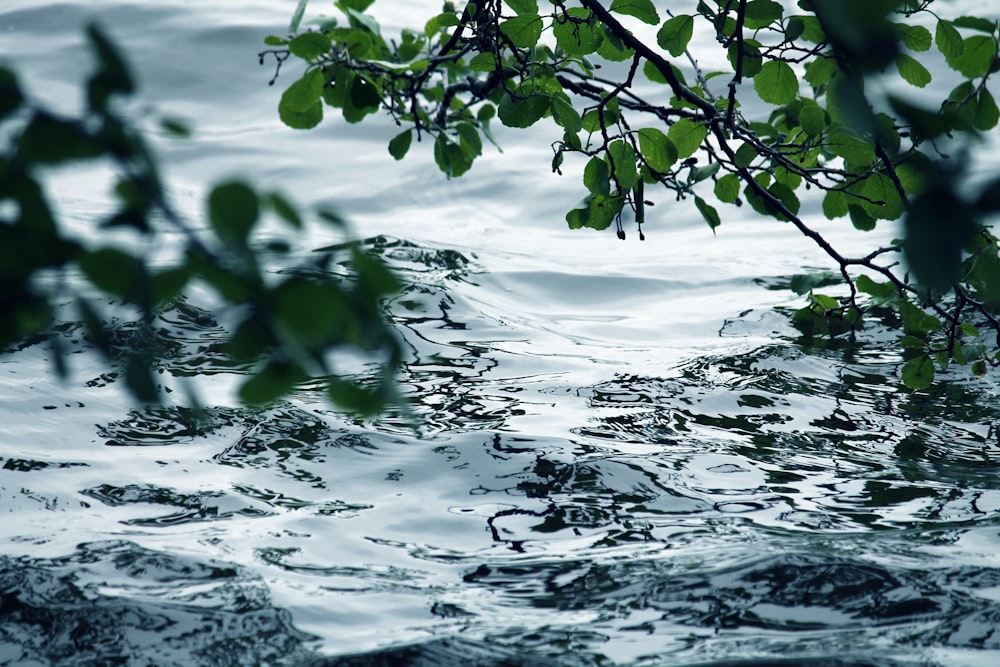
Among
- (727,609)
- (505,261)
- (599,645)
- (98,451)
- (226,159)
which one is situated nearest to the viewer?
(599,645)

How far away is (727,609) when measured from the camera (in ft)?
6.11

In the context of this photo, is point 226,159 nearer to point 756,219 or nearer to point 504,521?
point 756,219

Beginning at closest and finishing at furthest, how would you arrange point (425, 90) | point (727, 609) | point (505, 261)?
point (727, 609) < point (425, 90) < point (505, 261)

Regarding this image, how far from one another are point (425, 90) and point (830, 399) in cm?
180

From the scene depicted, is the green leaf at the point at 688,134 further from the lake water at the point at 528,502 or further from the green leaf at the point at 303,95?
the green leaf at the point at 303,95

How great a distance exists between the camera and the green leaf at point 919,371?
2.92 meters

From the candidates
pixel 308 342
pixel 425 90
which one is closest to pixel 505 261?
pixel 425 90

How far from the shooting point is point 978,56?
2199mm

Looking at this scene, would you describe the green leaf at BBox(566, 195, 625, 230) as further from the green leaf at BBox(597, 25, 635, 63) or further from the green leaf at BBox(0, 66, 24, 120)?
the green leaf at BBox(0, 66, 24, 120)

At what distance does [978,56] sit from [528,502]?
1.41 meters

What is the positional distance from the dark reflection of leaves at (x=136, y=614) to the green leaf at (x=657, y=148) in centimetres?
143

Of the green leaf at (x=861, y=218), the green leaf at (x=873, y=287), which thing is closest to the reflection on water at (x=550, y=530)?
the green leaf at (x=873, y=287)

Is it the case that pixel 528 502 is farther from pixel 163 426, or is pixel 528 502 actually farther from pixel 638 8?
pixel 638 8

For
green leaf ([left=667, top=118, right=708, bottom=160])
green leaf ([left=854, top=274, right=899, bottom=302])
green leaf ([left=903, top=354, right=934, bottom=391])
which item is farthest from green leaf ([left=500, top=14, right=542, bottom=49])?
green leaf ([left=903, top=354, right=934, bottom=391])
